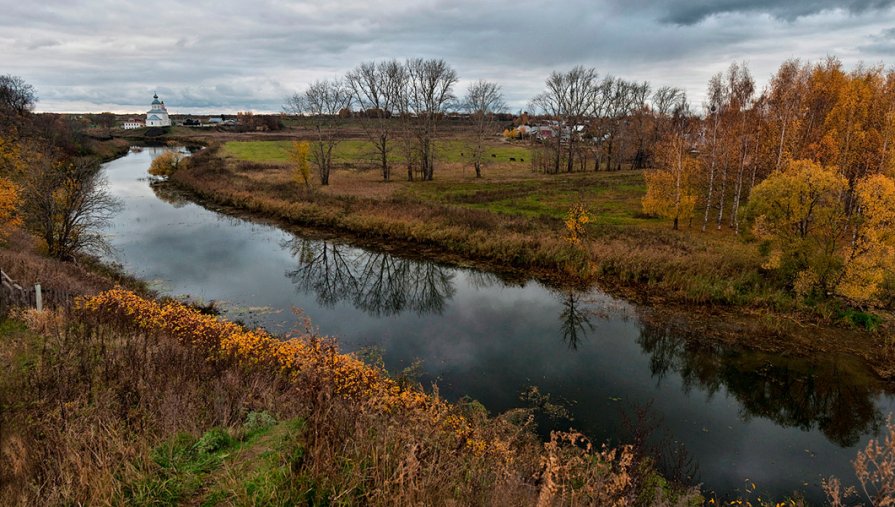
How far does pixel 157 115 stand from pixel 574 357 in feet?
596

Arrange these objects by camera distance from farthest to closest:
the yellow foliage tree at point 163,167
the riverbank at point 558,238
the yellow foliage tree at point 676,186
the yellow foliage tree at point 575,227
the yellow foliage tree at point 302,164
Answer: the yellow foliage tree at point 163,167, the yellow foliage tree at point 302,164, the yellow foliage tree at point 676,186, the yellow foliage tree at point 575,227, the riverbank at point 558,238

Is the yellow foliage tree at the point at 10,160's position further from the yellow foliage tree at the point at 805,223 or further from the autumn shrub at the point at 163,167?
the yellow foliage tree at the point at 805,223

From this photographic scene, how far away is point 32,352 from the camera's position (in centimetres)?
852

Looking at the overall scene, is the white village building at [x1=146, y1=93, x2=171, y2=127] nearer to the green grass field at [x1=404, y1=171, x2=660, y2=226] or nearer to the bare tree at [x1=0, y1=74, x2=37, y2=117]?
the bare tree at [x1=0, y1=74, x2=37, y2=117]

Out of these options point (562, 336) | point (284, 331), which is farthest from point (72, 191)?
point (562, 336)

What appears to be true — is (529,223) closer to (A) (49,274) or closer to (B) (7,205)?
(A) (49,274)

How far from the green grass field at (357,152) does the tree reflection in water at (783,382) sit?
174 ft

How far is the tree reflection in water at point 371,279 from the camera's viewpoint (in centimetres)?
2062

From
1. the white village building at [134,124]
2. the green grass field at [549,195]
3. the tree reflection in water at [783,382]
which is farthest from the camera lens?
the white village building at [134,124]

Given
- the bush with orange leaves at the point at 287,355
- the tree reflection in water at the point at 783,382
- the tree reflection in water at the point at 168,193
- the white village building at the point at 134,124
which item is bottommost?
the tree reflection in water at the point at 783,382

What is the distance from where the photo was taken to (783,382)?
1397 cm

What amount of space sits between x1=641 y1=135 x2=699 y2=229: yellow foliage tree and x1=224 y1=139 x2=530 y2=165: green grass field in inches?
1506

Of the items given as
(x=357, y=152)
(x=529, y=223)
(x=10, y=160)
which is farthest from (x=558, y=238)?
(x=357, y=152)

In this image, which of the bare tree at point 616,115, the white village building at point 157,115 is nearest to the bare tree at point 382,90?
the bare tree at point 616,115
